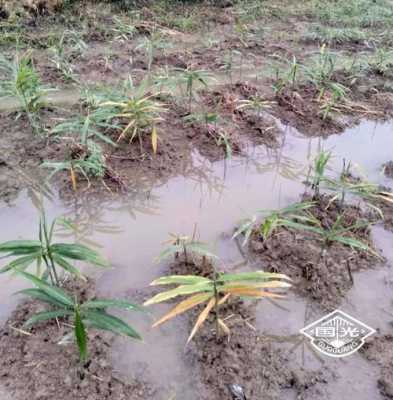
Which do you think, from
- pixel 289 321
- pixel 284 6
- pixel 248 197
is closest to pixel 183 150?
pixel 248 197

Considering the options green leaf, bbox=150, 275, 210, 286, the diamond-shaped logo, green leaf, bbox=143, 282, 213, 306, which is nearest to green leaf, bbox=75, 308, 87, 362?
green leaf, bbox=143, 282, 213, 306

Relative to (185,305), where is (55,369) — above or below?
below

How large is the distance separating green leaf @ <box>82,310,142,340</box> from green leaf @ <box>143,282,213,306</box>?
114 mm

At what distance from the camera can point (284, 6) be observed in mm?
5555

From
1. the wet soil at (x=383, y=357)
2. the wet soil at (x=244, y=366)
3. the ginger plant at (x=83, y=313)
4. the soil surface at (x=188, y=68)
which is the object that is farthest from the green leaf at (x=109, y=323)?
the soil surface at (x=188, y=68)

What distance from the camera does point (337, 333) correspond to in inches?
68.0

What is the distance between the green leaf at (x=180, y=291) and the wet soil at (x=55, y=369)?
1.03 feet

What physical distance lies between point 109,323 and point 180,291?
0.26 meters

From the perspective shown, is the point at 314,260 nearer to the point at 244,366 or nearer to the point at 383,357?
the point at 383,357

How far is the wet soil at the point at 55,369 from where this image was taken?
1460mm

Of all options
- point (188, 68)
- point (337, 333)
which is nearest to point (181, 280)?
point (337, 333)

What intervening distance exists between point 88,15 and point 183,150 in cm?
275

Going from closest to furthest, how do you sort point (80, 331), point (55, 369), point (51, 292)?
1. point (80, 331)
2. point (51, 292)
3. point (55, 369)

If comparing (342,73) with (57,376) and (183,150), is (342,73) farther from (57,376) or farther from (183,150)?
(57,376)
